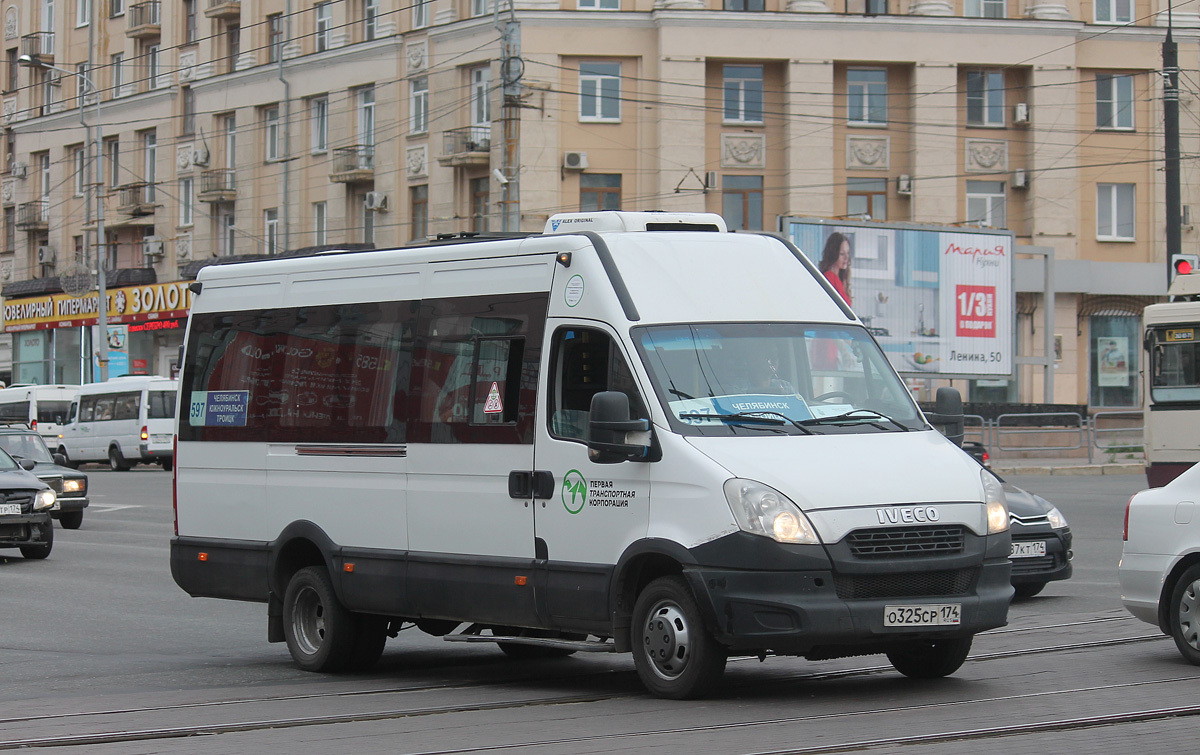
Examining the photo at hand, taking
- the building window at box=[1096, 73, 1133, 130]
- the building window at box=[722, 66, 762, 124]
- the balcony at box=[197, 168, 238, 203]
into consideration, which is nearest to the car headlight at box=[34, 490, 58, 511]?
the building window at box=[722, 66, 762, 124]

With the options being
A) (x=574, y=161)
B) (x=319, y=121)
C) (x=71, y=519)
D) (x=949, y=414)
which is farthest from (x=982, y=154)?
(x=949, y=414)

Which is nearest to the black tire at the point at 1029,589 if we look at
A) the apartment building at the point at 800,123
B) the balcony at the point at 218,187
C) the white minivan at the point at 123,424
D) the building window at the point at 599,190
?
the apartment building at the point at 800,123

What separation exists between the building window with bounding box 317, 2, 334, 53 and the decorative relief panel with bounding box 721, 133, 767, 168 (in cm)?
1462

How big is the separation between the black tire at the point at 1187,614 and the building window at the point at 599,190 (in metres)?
36.0

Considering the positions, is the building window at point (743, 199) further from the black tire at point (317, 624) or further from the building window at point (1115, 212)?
the black tire at point (317, 624)

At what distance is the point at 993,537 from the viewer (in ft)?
27.6

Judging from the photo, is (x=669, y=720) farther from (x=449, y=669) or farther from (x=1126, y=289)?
(x=1126, y=289)

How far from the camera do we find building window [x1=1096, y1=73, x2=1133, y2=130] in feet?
153

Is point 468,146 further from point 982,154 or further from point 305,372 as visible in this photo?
point 305,372

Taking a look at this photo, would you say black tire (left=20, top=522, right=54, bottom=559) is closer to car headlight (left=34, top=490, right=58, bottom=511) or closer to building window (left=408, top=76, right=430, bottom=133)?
car headlight (left=34, top=490, right=58, bottom=511)

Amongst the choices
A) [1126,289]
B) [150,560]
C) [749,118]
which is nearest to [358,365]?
[150,560]

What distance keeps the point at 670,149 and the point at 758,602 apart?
3752 centimetres

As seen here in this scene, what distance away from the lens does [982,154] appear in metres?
46.2

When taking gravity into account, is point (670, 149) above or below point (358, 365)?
above
